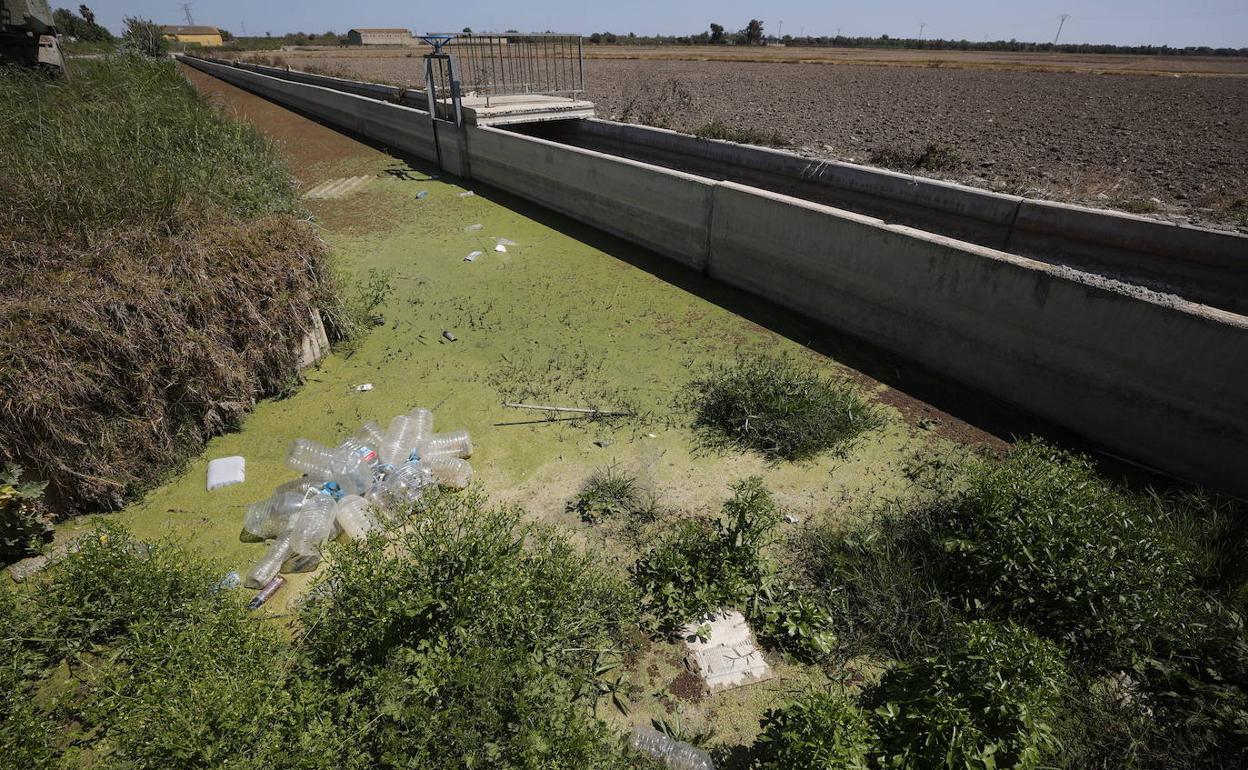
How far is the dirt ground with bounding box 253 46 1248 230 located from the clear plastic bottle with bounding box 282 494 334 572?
8112mm

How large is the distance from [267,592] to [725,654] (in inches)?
90.9

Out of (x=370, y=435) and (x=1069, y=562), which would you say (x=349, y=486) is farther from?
(x=1069, y=562)

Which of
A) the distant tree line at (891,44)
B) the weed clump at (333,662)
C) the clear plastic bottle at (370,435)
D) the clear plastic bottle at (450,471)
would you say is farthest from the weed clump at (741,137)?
the distant tree line at (891,44)

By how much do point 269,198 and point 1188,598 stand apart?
7.11 m

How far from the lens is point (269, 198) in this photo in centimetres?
562

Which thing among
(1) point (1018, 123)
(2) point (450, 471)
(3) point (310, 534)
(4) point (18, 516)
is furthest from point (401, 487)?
(1) point (1018, 123)

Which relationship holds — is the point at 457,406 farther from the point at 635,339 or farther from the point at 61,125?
the point at 61,125

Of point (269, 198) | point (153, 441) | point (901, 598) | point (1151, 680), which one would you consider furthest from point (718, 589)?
point (269, 198)

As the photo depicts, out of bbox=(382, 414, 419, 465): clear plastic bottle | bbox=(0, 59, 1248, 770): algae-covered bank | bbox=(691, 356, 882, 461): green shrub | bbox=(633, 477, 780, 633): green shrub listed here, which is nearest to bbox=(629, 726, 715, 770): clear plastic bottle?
bbox=(0, 59, 1248, 770): algae-covered bank

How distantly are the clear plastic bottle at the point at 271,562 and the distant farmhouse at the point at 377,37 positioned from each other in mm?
80972

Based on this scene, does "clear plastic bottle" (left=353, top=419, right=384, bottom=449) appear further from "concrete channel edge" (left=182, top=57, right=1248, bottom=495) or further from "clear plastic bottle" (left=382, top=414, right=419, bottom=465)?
"concrete channel edge" (left=182, top=57, right=1248, bottom=495)

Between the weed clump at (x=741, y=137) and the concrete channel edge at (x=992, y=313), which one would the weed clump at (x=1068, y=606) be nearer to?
the concrete channel edge at (x=992, y=313)

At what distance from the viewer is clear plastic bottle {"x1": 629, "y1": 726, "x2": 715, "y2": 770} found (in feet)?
7.48

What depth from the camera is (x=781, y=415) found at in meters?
4.20
